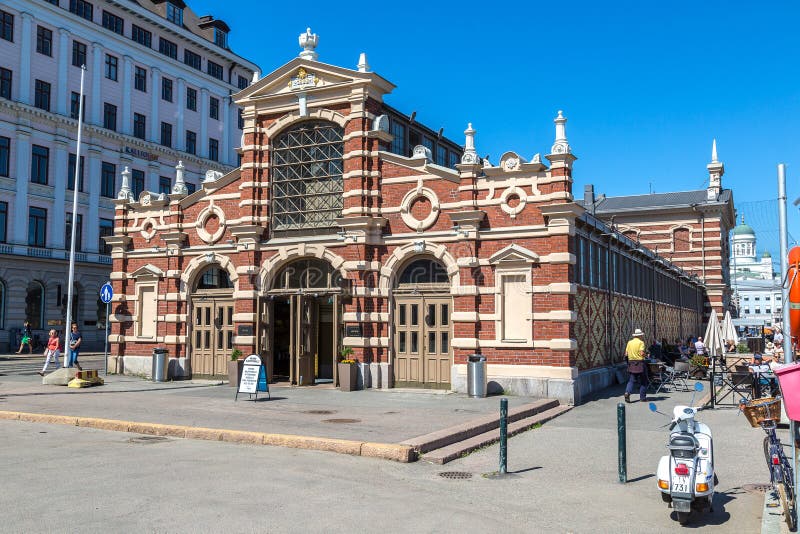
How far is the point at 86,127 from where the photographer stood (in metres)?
46.2

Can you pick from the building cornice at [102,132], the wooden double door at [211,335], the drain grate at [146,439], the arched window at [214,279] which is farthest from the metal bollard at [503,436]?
the building cornice at [102,132]

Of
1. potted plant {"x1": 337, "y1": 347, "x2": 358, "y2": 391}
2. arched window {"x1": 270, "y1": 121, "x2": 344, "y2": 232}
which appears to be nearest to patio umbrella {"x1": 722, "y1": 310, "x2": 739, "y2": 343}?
potted plant {"x1": 337, "y1": 347, "x2": 358, "y2": 391}

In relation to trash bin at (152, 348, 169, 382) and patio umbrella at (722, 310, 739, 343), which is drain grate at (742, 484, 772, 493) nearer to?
patio umbrella at (722, 310, 739, 343)

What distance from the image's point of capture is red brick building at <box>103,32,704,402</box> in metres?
18.9

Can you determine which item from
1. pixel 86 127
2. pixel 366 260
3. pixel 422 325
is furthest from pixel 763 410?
pixel 86 127

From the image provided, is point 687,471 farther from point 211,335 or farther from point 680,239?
point 680,239

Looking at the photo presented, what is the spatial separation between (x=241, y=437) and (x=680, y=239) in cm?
4337

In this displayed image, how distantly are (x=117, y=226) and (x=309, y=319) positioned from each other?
8.82 m

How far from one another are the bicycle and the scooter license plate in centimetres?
88

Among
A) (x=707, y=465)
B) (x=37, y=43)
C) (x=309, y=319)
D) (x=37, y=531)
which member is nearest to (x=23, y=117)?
(x=37, y=43)

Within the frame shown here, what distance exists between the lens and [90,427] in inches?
568

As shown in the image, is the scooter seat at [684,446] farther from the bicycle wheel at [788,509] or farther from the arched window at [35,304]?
the arched window at [35,304]

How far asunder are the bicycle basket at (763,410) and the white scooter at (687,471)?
52 cm

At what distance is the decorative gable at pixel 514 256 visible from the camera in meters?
18.8
